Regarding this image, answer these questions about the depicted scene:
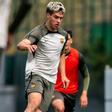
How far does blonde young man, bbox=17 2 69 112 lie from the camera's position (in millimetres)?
12211

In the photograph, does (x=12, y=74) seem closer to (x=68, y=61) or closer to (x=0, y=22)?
(x=0, y=22)

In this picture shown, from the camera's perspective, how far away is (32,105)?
12195 mm

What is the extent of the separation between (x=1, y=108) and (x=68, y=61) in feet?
69.6

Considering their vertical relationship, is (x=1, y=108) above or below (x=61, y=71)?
below

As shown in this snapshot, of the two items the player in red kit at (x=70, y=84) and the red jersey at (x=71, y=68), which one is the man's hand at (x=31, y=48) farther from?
the red jersey at (x=71, y=68)

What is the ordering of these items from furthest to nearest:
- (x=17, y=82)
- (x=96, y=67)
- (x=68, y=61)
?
(x=17, y=82) < (x=96, y=67) < (x=68, y=61)

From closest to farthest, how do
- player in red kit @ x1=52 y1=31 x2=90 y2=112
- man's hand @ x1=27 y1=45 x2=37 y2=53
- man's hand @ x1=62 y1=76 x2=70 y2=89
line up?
man's hand @ x1=27 y1=45 x2=37 y2=53 < man's hand @ x1=62 y1=76 x2=70 y2=89 < player in red kit @ x1=52 y1=31 x2=90 y2=112

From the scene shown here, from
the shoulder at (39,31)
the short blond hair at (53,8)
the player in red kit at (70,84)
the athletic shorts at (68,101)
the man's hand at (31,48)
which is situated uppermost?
the short blond hair at (53,8)

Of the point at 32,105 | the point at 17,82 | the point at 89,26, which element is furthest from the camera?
the point at 89,26

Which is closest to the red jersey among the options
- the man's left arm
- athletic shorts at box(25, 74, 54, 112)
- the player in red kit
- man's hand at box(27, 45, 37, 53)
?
the player in red kit

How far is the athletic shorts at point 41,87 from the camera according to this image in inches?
487

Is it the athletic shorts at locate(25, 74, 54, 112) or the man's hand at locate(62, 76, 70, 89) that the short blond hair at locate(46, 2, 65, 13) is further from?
the man's hand at locate(62, 76, 70, 89)

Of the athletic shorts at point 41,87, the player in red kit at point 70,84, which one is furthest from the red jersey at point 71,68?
the athletic shorts at point 41,87

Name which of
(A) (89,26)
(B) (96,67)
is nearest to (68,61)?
(B) (96,67)
